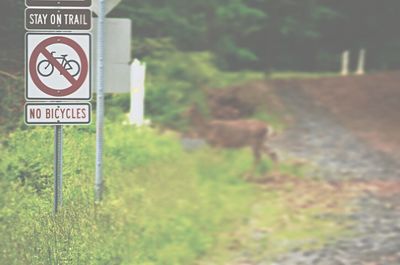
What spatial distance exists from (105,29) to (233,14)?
23.3 metres

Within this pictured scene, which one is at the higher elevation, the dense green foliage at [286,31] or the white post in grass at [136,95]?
the dense green foliage at [286,31]

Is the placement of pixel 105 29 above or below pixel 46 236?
above

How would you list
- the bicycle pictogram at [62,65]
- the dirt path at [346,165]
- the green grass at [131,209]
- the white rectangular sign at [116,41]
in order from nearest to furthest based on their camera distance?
the bicycle pictogram at [62,65] → the green grass at [131,209] → the white rectangular sign at [116,41] → the dirt path at [346,165]

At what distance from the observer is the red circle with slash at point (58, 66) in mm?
6840

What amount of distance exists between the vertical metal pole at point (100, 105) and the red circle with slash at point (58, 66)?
137 cm

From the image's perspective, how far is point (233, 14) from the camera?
3170 cm

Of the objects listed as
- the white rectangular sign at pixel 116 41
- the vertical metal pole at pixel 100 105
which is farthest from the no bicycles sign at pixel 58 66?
the white rectangular sign at pixel 116 41

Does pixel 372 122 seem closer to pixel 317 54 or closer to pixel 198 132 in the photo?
pixel 198 132

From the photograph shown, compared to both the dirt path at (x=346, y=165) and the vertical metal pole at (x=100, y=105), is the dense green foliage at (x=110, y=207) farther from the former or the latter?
the dirt path at (x=346, y=165)

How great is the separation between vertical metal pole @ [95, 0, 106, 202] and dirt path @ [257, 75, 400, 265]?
2.70m

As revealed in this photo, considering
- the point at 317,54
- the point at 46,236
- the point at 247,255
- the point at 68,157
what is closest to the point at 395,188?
the point at 247,255

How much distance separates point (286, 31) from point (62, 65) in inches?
1227

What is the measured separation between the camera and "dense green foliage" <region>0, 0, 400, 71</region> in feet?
102

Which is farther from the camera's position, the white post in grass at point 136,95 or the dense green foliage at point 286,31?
the dense green foliage at point 286,31
